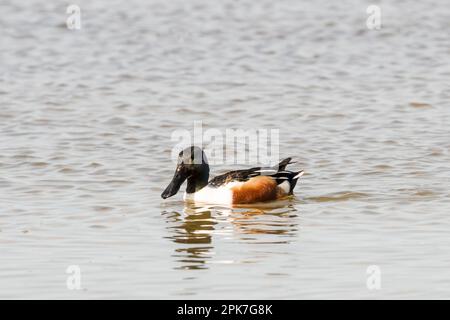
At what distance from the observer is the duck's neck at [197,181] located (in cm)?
1145

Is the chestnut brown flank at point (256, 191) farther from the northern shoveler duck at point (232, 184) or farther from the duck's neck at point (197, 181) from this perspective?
the duck's neck at point (197, 181)

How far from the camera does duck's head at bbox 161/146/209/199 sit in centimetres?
1140

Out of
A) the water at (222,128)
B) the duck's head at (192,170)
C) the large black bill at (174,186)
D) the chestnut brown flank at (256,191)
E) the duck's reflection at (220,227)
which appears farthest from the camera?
the duck's head at (192,170)

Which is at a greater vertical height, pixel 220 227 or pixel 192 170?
pixel 192 170

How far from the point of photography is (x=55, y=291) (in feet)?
24.7

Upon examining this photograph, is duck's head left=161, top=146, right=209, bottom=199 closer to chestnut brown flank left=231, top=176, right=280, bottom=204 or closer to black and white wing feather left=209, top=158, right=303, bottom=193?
black and white wing feather left=209, top=158, right=303, bottom=193

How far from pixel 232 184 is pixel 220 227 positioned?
1.27 metres

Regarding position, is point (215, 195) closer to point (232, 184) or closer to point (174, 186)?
point (232, 184)

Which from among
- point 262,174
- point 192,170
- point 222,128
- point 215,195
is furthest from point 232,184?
point 222,128

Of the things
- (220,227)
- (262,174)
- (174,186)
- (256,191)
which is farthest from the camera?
(262,174)

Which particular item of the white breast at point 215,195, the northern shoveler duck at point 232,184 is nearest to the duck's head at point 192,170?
the northern shoveler duck at point 232,184

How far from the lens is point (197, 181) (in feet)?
37.7

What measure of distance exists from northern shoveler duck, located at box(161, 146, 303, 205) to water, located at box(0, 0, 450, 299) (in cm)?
23

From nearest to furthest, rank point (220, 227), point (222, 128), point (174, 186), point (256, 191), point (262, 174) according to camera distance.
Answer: point (220, 227)
point (174, 186)
point (256, 191)
point (262, 174)
point (222, 128)
